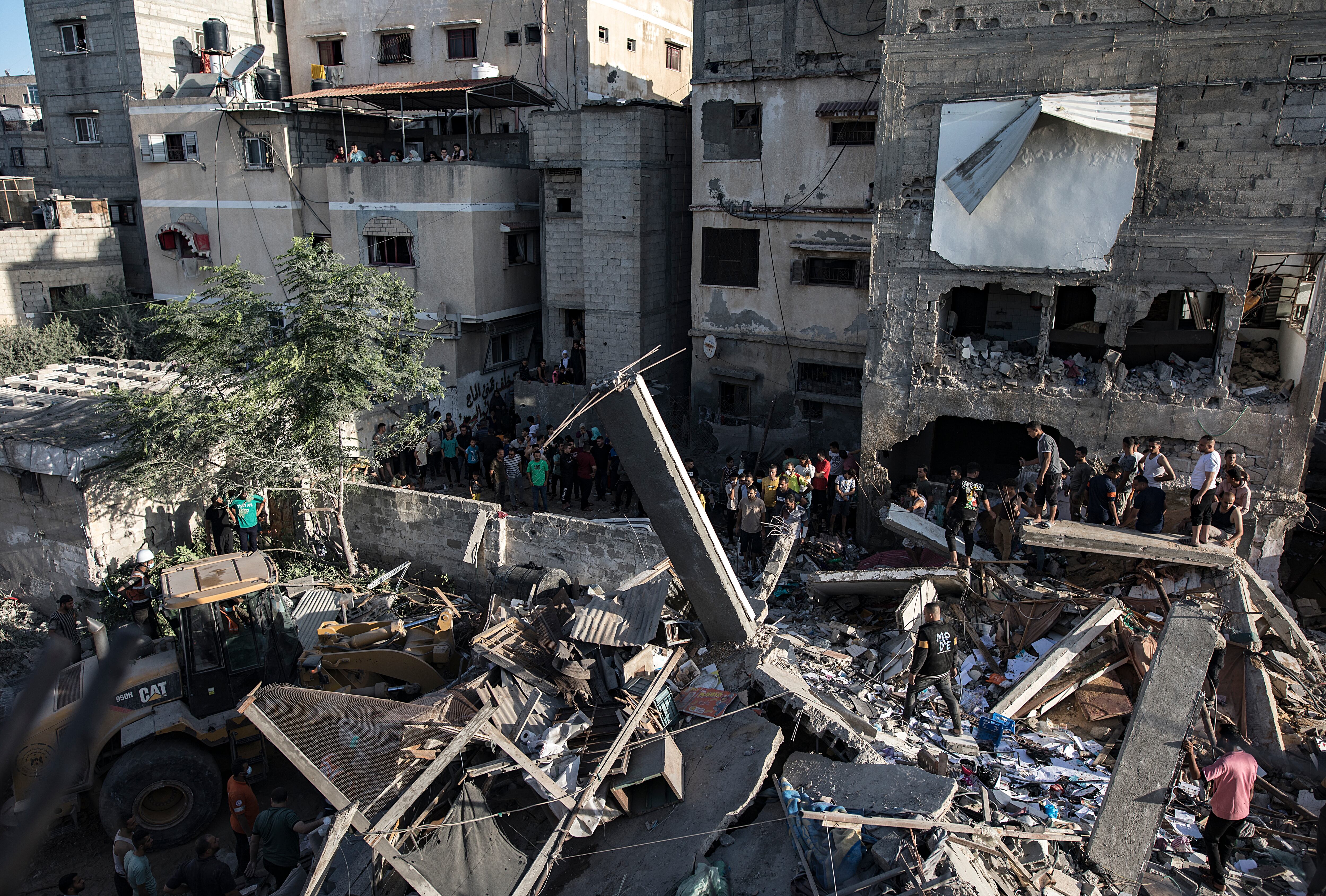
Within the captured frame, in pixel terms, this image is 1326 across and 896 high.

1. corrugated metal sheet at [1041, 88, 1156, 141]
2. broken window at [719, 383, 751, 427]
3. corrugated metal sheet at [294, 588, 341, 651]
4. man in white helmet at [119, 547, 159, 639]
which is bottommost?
corrugated metal sheet at [294, 588, 341, 651]

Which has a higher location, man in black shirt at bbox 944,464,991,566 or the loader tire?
man in black shirt at bbox 944,464,991,566

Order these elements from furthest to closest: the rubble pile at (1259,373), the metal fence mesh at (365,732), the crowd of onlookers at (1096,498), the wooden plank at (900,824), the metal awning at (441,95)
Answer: the metal awning at (441,95) < the rubble pile at (1259,373) < the crowd of onlookers at (1096,498) < the metal fence mesh at (365,732) < the wooden plank at (900,824)

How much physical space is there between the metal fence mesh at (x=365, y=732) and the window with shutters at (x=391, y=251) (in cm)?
1465

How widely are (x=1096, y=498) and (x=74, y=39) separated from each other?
108 ft

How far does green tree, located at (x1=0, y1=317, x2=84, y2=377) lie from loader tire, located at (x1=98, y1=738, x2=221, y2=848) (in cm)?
1589

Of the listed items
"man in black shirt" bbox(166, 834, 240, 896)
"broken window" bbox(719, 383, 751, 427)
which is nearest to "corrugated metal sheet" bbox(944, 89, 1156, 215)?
"broken window" bbox(719, 383, 751, 427)

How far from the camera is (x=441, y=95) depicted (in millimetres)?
21562

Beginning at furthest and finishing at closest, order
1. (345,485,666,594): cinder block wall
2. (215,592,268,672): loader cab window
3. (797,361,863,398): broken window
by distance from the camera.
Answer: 1. (797,361,863,398): broken window
2. (345,485,666,594): cinder block wall
3. (215,592,268,672): loader cab window

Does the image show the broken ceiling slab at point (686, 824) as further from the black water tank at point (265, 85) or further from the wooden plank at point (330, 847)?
the black water tank at point (265, 85)

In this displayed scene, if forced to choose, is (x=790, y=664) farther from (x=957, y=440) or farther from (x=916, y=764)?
(x=957, y=440)

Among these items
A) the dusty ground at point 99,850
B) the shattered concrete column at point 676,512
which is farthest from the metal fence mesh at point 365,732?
the shattered concrete column at point 676,512

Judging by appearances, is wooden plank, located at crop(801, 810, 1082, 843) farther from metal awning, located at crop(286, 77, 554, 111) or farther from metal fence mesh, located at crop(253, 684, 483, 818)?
metal awning, located at crop(286, 77, 554, 111)

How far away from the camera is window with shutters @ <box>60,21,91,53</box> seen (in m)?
27.5

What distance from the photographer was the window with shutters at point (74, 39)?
90.3 ft
